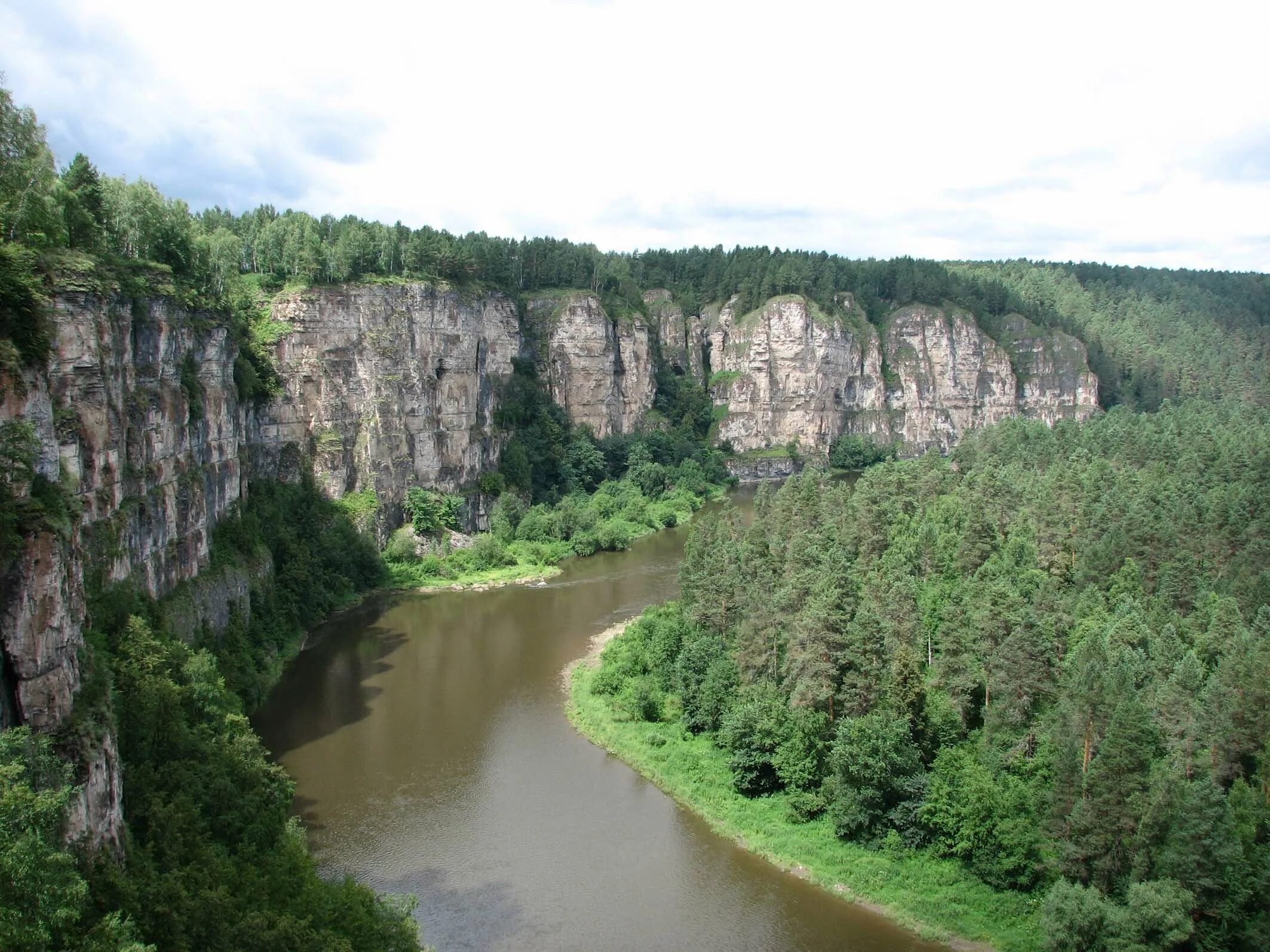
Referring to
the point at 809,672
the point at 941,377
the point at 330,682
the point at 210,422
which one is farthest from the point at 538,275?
the point at 809,672

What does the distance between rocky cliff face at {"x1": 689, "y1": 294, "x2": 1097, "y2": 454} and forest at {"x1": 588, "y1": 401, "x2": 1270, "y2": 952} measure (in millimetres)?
54323

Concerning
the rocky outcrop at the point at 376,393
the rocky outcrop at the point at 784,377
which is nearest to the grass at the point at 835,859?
the rocky outcrop at the point at 376,393

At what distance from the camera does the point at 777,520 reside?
5369 cm

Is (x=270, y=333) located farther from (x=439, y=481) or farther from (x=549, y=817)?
(x=549, y=817)

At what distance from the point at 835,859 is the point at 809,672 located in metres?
5.94

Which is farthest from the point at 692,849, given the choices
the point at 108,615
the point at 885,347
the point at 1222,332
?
the point at 1222,332

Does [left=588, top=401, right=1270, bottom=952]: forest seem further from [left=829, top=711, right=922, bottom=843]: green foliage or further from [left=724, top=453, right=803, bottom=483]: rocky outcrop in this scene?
[left=724, top=453, right=803, bottom=483]: rocky outcrop

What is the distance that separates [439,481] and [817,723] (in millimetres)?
38978

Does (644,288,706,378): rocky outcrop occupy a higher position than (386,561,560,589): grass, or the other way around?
(644,288,706,378): rocky outcrop

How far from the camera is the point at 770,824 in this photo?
29703 mm

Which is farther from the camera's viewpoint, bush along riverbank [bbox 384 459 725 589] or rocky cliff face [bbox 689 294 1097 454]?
rocky cliff face [bbox 689 294 1097 454]

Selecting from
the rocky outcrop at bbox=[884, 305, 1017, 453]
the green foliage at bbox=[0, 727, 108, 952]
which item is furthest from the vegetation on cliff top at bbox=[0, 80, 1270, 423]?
the green foliage at bbox=[0, 727, 108, 952]

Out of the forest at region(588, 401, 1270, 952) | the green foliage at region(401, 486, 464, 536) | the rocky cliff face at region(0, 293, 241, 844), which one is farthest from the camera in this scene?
the green foliage at region(401, 486, 464, 536)

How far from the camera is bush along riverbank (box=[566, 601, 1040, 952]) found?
987 inches
